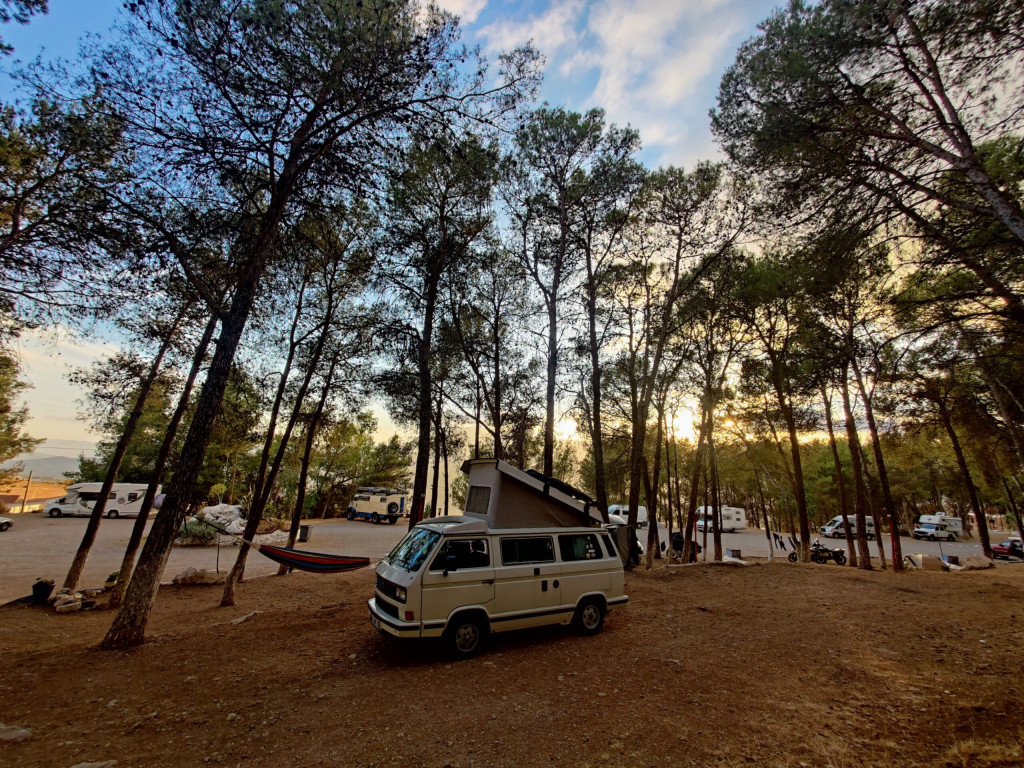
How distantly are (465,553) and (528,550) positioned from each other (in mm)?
1075

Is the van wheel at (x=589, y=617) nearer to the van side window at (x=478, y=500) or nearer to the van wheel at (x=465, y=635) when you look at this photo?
the van wheel at (x=465, y=635)

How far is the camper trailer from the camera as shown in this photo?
34.8m

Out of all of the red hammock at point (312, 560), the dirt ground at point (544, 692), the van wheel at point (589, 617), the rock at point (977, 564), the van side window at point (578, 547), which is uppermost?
the van side window at point (578, 547)

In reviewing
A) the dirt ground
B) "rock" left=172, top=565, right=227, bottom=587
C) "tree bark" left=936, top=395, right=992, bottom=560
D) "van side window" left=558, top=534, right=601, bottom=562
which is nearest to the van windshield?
the dirt ground

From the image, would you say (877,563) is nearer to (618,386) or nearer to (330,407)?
(618,386)

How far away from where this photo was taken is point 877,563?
2177 cm

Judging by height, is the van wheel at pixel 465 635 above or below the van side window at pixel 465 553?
below

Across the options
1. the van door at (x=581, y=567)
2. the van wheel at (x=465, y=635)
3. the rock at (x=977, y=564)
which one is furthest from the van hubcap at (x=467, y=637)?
the rock at (x=977, y=564)

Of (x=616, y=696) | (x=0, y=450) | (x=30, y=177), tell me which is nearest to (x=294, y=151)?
(x=30, y=177)

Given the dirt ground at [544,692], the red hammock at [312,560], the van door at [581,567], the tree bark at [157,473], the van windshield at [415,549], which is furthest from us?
the tree bark at [157,473]

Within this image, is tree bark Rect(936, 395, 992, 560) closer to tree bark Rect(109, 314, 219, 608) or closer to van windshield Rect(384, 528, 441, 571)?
van windshield Rect(384, 528, 441, 571)

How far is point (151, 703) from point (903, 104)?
41.7 ft

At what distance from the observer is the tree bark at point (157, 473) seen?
Answer: 388 inches

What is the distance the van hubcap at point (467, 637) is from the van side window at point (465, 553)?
84 centimetres
